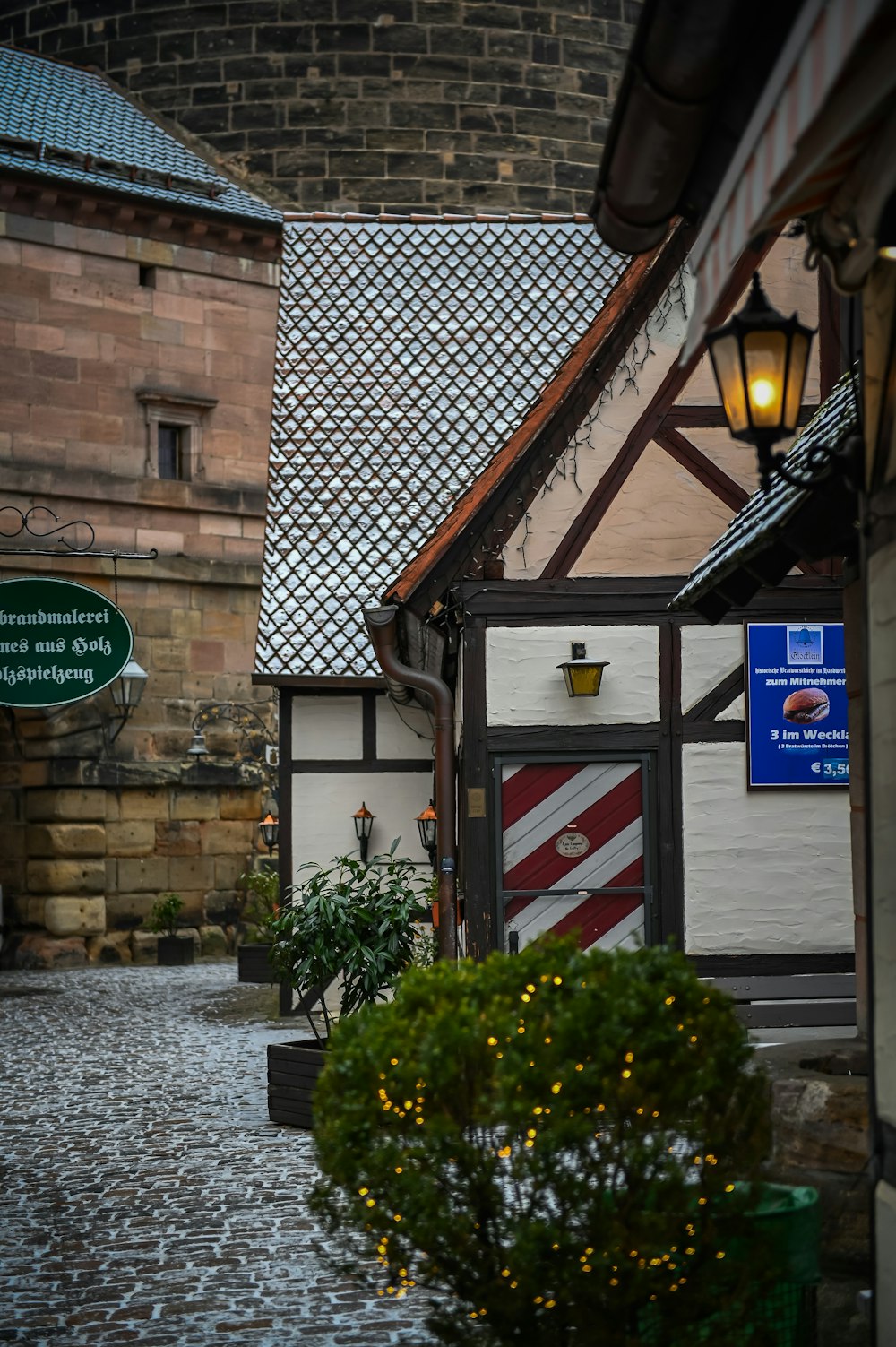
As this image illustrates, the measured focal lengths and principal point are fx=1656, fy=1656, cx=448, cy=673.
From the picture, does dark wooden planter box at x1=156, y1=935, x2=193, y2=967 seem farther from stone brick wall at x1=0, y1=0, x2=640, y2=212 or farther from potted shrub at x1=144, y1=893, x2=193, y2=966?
stone brick wall at x1=0, y1=0, x2=640, y2=212

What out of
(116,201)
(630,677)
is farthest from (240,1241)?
(116,201)

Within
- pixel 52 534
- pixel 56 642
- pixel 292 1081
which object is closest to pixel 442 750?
pixel 292 1081

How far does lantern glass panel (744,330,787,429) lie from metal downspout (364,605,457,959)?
5.75 metres

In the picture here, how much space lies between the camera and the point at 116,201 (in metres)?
19.1

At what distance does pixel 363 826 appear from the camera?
1252 cm

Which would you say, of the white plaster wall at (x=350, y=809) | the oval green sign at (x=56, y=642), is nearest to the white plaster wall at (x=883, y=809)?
the white plaster wall at (x=350, y=809)

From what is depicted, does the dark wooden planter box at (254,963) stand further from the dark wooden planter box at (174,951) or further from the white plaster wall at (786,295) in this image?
the white plaster wall at (786,295)

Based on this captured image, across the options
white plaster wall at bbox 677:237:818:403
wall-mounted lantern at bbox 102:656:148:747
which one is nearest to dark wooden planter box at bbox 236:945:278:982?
wall-mounted lantern at bbox 102:656:148:747

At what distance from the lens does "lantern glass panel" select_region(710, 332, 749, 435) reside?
483 cm

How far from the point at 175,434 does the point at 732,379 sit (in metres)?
15.7

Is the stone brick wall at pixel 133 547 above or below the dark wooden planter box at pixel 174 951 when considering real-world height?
above

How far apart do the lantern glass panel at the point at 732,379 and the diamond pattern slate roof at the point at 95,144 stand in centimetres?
1516

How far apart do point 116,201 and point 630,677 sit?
1168cm

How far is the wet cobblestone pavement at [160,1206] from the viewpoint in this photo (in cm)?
503
